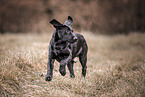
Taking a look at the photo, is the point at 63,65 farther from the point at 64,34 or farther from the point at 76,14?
the point at 76,14

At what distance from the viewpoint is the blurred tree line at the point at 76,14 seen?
1053 cm

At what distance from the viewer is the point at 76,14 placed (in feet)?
36.1

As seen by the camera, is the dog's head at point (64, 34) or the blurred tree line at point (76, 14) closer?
the dog's head at point (64, 34)

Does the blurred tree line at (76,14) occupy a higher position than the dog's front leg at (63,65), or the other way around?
the blurred tree line at (76,14)

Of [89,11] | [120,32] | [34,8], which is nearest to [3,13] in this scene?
[34,8]

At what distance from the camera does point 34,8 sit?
11.1 m

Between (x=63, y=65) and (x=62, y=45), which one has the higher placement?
(x=62, y=45)

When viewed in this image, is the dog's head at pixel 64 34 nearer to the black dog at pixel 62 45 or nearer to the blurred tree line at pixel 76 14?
the black dog at pixel 62 45

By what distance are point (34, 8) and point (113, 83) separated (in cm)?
966

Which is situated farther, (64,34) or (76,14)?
(76,14)

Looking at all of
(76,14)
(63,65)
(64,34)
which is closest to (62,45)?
(64,34)

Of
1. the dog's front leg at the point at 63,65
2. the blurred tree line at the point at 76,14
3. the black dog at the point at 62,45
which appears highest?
the blurred tree line at the point at 76,14

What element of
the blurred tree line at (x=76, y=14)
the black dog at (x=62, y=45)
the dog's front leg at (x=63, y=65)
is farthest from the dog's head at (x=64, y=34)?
the blurred tree line at (x=76, y=14)

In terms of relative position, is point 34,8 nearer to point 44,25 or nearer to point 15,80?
point 44,25
